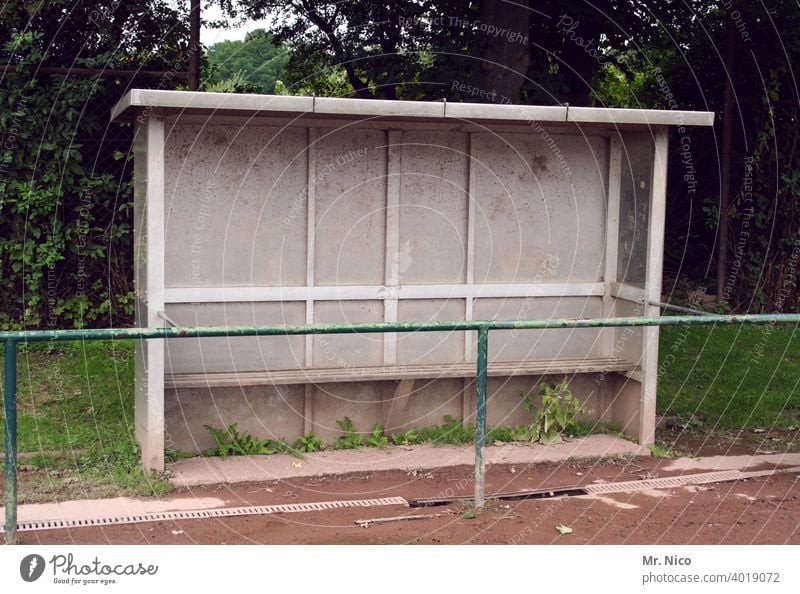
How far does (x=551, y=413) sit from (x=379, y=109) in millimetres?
2632

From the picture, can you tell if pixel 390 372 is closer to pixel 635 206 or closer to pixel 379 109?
pixel 379 109

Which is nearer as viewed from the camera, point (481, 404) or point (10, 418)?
point (10, 418)

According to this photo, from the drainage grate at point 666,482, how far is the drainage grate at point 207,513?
1.27 meters

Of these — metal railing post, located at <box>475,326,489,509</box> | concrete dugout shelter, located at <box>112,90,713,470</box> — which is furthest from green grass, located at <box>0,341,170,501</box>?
metal railing post, located at <box>475,326,489,509</box>

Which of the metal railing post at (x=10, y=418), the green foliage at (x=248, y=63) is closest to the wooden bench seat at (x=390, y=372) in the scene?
the metal railing post at (x=10, y=418)

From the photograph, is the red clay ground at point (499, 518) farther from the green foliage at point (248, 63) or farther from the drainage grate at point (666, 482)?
the green foliage at point (248, 63)

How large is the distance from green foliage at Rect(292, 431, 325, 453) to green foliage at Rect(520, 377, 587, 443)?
1503 millimetres

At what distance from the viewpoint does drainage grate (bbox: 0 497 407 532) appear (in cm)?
550

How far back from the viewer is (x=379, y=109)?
6.53 meters

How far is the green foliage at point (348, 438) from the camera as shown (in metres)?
7.34

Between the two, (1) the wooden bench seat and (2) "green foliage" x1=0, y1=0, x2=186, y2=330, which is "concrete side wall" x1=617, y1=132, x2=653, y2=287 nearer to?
(1) the wooden bench seat

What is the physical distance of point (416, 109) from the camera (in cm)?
662

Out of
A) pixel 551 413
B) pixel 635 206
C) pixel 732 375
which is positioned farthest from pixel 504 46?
pixel 551 413

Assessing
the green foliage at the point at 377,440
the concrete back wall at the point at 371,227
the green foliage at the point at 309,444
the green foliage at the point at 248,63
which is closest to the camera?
the concrete back wall at the point at 371,227
